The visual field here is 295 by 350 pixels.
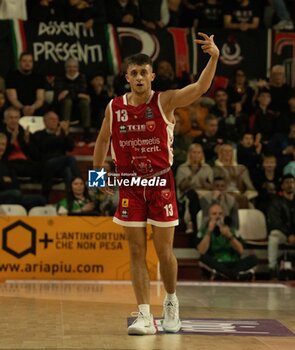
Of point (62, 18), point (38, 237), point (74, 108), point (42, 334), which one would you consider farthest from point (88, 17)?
point (42, 334)

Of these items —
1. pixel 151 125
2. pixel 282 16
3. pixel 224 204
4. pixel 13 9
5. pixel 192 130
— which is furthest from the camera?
pixel 282 16

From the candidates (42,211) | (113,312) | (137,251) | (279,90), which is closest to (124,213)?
(137,251)

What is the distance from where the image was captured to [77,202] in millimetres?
12641

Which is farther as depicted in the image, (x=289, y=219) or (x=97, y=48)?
(x=97, y=48)

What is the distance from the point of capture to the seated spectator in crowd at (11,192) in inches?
502

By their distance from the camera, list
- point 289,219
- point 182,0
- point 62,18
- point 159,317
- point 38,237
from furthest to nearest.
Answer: point 182,0, point 62,18, point 289,219, point 38,237, point 159,317

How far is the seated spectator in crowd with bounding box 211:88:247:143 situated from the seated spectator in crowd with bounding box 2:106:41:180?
3436 mm

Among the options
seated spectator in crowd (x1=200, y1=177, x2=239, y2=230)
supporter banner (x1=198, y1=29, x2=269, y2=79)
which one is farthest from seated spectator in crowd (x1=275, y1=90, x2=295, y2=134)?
seated spectator in crowd (x1=200, y1=177, x2=239, y2=230)

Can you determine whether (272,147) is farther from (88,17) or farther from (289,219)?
(88,17)

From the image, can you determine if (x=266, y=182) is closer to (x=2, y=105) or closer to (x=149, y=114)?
(x=2, y=105)

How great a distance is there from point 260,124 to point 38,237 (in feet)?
17.8

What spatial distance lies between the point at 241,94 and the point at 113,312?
8770 millimetres

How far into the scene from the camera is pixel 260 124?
15688 millimetres

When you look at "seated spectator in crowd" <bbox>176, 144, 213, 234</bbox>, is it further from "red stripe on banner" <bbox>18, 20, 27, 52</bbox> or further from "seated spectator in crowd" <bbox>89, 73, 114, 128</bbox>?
"red stripe on banner" <bbox>18, 20, 27, 52</bbox>
